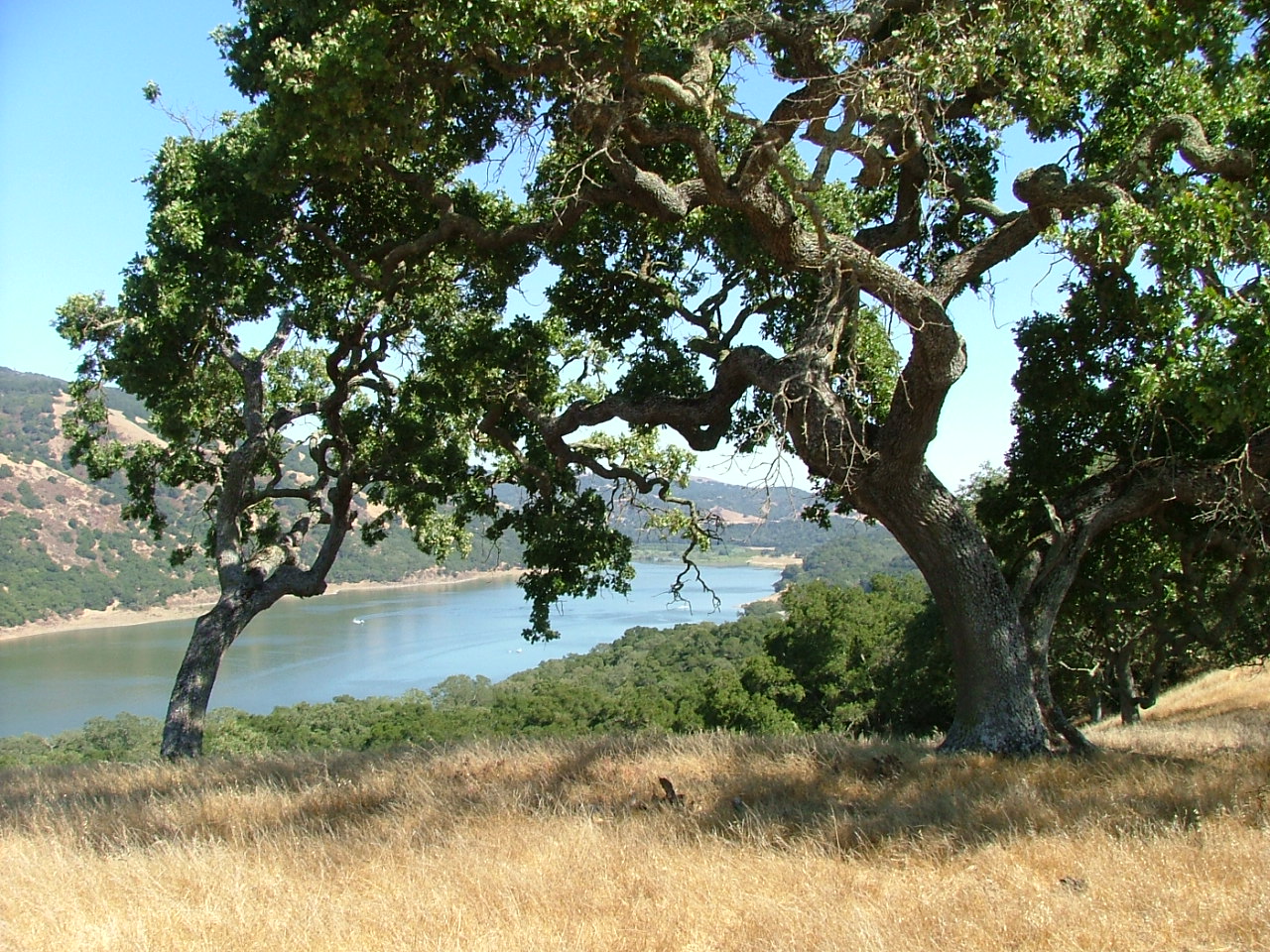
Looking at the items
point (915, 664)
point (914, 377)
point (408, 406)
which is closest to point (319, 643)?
point (915, 664)

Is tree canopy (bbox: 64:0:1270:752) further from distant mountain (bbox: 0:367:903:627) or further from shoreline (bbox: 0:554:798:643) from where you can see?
shoreline (bbox: 0:554:798:643)

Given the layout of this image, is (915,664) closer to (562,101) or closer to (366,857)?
(562,101)

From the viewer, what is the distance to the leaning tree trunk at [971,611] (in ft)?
21.5

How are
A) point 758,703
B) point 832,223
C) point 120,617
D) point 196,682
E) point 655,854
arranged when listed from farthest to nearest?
point 120,617 → point 758,703 → point 196,682 → point 832,223 → point 655,854

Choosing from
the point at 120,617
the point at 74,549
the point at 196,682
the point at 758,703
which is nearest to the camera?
the point at 196,682

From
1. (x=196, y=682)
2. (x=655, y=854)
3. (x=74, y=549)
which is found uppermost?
(x=74, y=549)

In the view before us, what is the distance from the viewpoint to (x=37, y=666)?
216 ft

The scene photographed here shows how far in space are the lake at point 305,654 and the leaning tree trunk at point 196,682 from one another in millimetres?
28250

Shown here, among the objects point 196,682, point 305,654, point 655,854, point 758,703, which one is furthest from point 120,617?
point 655,854

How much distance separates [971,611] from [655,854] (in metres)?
3.36

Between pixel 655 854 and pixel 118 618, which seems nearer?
pixel 655 854

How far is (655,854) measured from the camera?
437cm

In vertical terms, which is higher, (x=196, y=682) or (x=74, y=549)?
(x=74, y=549)

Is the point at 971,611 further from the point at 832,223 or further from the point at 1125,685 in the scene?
the point at 1125,685
